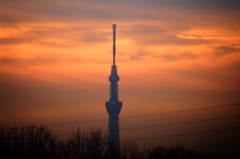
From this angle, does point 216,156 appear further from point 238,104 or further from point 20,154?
point 20,154

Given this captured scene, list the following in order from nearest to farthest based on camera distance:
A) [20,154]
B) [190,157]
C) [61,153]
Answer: [20,154]
[61,153]
[190,157]

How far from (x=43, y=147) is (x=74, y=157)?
4926 millimetres

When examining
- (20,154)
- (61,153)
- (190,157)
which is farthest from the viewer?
(190,157)

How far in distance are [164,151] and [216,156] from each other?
28.0 ft

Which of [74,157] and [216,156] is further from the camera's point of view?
[216,156]

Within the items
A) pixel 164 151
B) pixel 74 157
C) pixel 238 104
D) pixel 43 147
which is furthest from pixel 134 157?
pixel 238 104

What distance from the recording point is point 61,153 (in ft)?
235

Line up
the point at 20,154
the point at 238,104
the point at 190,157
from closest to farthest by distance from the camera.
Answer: the point at 238,104 → the point at 20,154 → the point at 190,157

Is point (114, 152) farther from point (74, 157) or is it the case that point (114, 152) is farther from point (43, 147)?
point (43, 147)

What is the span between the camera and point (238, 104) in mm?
53938

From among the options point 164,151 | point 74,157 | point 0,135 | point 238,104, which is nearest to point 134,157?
point 164,151

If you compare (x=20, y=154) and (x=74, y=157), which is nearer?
(x=20, y=154)

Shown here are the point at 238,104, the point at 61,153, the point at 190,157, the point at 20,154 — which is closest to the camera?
the point at 238,104

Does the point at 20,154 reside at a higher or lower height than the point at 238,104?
lower
